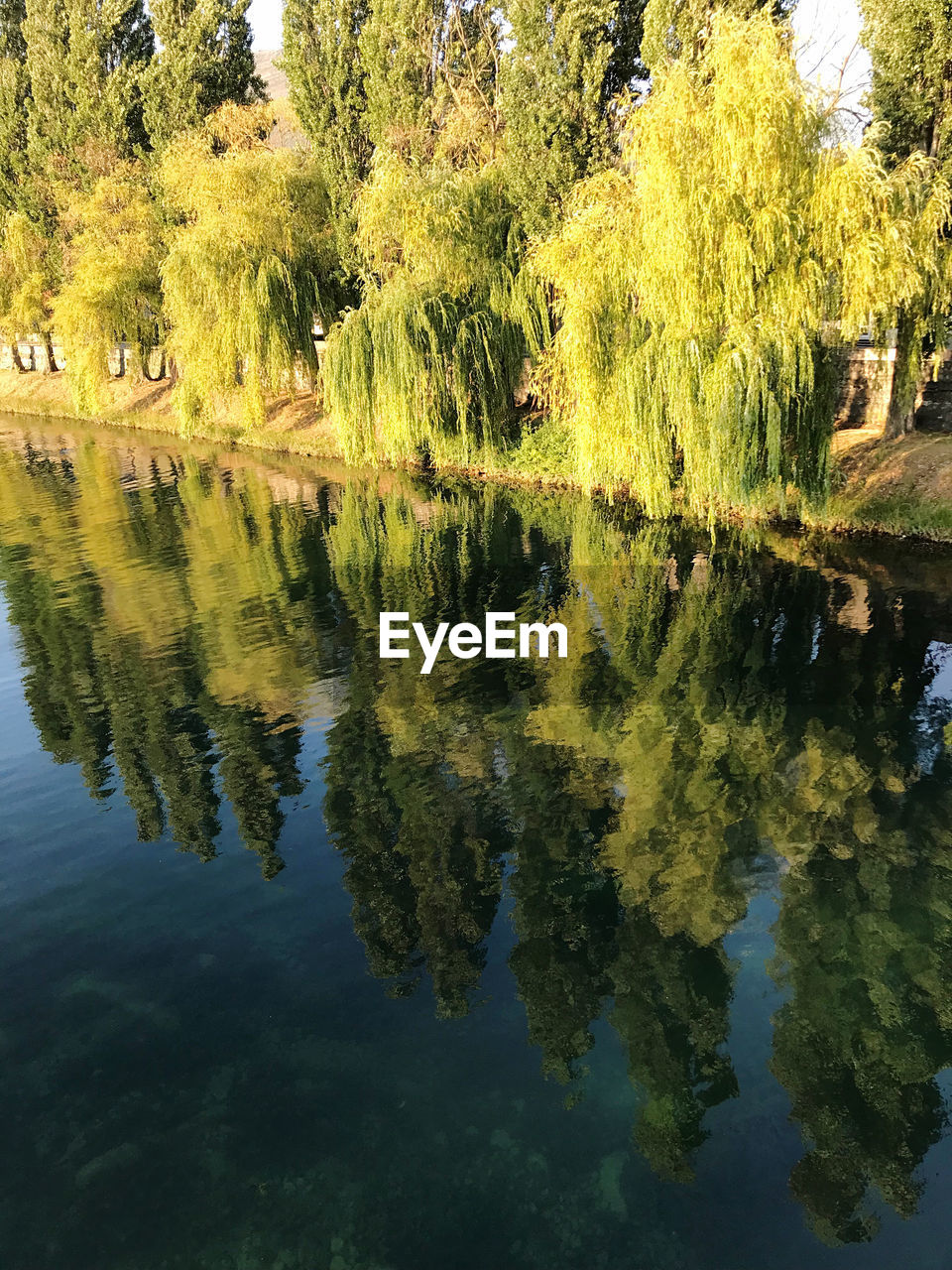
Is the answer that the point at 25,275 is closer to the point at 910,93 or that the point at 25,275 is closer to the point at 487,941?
the point at 910,93

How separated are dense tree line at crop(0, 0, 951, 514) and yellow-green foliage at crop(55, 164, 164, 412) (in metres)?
0.18

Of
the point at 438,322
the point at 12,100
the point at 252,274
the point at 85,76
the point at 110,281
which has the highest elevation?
the point at 12,100

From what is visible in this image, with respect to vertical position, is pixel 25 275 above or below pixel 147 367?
above

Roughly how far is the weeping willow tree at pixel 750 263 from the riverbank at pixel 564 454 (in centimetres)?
206

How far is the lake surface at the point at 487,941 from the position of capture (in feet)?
22.9

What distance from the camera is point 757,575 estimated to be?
2028 centimetres

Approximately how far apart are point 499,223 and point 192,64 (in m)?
24.2

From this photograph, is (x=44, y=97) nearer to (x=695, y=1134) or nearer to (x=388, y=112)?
(x=388, y=112)

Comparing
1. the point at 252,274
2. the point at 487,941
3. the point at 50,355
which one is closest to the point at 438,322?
the point at 252,274

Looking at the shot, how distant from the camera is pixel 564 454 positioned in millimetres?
29359

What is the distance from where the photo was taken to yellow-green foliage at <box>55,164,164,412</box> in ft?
143

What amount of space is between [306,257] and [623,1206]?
119 feet

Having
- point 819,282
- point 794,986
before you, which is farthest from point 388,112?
point 794,986

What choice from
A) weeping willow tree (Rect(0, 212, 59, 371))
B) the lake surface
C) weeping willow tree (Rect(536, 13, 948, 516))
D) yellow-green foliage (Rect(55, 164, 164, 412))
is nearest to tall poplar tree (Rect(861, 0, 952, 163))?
weeping willow tree (Rect(536, 13, 948, 516))
